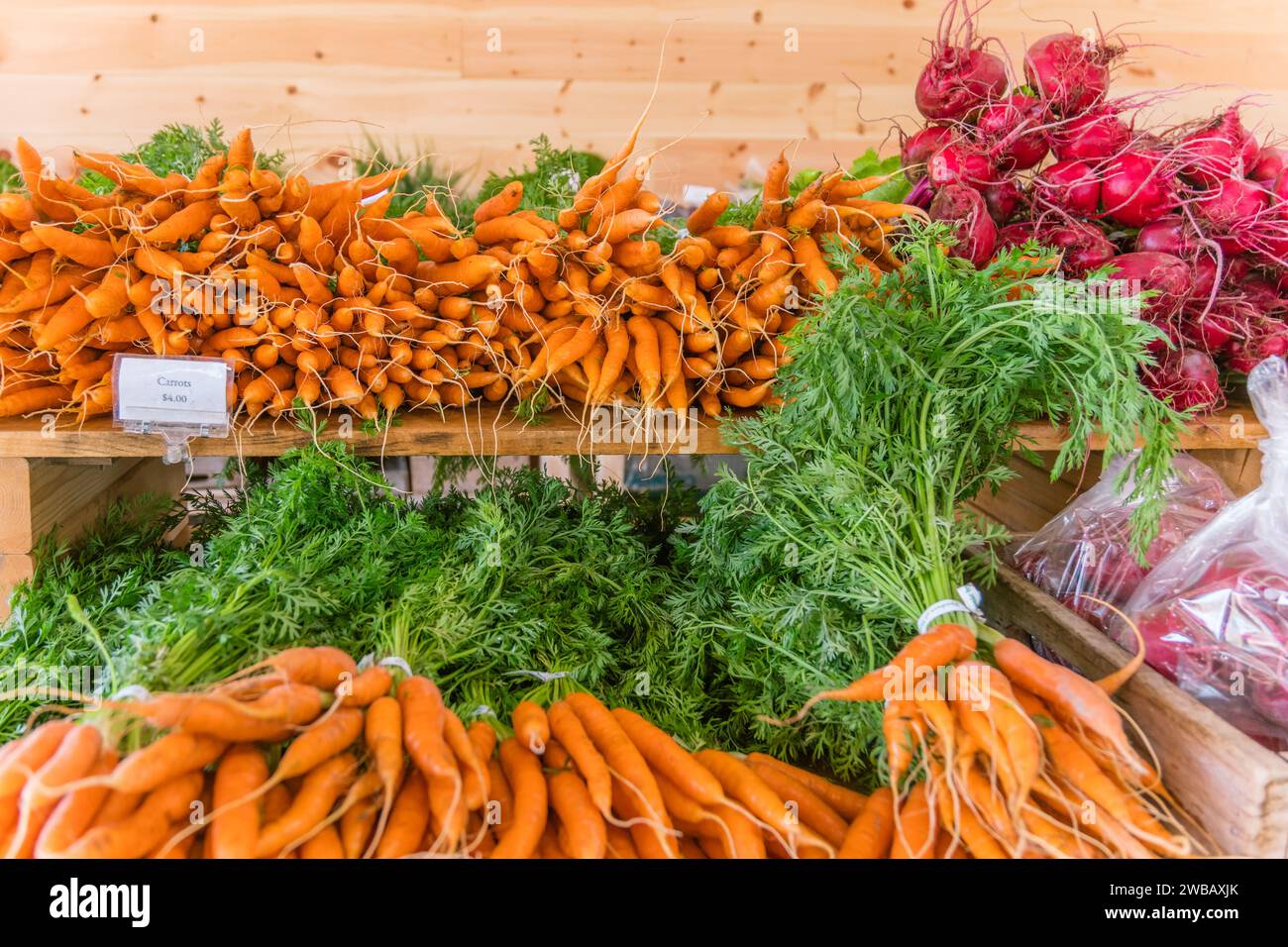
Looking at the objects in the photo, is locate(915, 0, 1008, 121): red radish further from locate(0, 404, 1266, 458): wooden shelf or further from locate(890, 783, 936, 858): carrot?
locate(890, 783, 936, 858): carrot

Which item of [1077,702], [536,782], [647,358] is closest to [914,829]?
[1077,702]

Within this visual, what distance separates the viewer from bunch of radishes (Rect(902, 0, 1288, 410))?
1.69m

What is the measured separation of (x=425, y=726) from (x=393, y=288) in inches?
38.0

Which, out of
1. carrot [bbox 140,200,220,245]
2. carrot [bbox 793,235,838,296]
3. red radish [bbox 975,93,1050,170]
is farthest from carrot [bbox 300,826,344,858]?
red radish [bbox 975,93,1050,170]

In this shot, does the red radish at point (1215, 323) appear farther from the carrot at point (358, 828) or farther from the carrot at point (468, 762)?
the carrot at point (358, 828)

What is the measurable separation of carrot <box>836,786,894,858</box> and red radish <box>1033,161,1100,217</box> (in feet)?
4.53

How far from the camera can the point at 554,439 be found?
1.65m

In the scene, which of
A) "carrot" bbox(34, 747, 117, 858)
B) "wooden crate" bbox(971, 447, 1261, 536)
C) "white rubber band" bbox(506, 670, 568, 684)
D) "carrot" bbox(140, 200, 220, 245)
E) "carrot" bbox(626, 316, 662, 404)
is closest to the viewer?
"carrot" bbox(34, 747, 117, 858)

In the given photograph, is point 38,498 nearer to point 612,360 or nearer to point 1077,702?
point 612,360

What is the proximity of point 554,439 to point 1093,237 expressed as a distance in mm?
1274

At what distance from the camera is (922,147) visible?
1865 millimetres

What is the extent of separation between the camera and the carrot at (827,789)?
4.19ft

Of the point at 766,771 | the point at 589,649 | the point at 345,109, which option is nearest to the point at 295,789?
the point at 589,649
